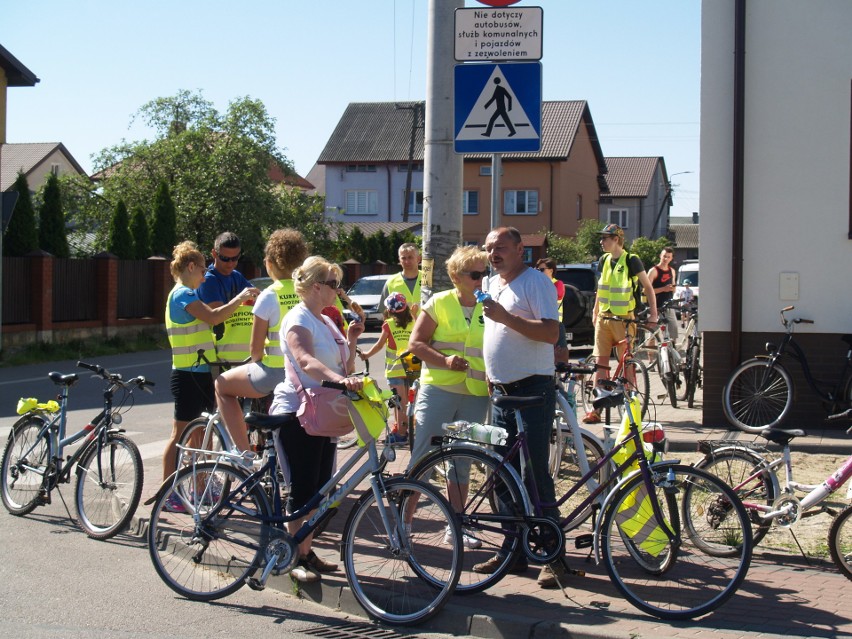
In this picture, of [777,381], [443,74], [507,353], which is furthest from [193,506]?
[777,381]

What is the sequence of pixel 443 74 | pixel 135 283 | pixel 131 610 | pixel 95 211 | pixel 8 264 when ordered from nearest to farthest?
pixel 131 610 < pixel 443 74 < pixel 8 264 < pixel 135 283 < pixel 95 211

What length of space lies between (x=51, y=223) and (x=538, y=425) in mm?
22167

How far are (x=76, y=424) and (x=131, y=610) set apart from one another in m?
6.94

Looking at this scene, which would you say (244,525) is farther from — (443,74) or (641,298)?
(641,298)

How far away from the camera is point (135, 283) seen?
2778cm

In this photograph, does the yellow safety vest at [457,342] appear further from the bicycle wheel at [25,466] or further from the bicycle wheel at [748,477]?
the bicycle wheel at [25,466]

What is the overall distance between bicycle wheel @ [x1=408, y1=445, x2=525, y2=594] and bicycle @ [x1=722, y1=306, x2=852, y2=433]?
523cm

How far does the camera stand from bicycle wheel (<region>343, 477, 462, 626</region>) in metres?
5.43

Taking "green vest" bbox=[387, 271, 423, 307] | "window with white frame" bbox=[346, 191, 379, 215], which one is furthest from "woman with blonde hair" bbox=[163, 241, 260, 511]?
"window with white frame" bbox=[346, 191, 379, 215]

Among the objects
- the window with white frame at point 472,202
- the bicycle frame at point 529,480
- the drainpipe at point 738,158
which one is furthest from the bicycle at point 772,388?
the window with white frame at point 472,202

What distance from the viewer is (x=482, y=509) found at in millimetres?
5840

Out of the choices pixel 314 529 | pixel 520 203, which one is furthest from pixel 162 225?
pixel 520 203

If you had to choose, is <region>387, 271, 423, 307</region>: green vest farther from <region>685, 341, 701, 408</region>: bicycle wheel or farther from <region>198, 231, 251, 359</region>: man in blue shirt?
<region>685, 341, 701, 408</region>: bicycle wheel

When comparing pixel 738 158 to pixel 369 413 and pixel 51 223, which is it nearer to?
pixel 369 413
